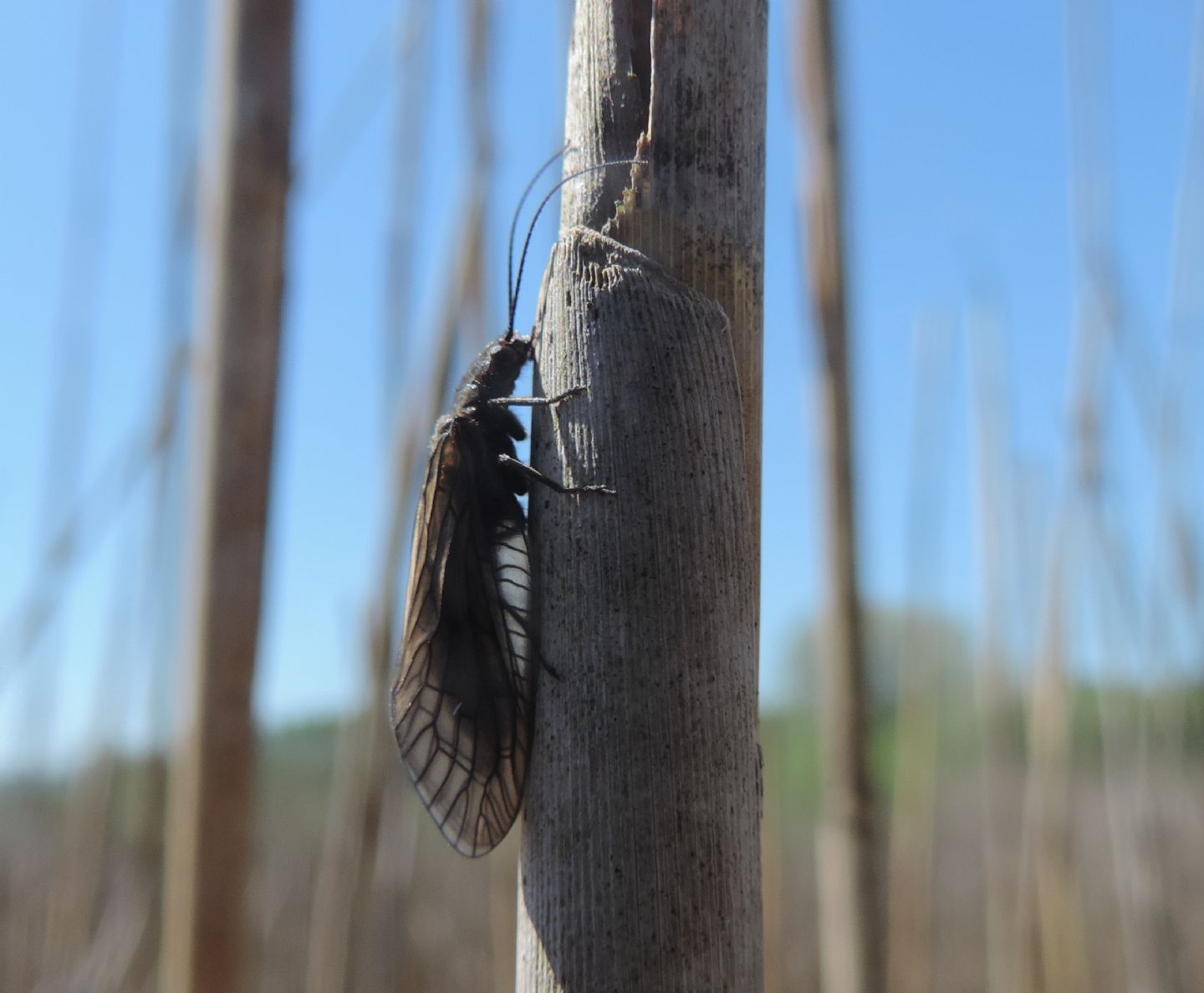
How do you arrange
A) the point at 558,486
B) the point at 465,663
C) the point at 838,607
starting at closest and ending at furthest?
the point at 558,486
the point at 465,663
the point at 838,607

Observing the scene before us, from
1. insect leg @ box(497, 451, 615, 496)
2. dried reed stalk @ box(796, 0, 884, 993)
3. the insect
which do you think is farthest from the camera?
dried reed stalk @ box(796, 0, 884, 993)

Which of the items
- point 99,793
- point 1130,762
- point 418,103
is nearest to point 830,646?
point 418,103

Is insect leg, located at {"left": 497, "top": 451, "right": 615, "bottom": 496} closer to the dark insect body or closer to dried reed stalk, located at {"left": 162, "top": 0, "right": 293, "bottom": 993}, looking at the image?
the dark insect body

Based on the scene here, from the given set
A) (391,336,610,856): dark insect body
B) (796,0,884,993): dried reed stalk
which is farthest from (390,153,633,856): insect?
(796,0,884,993): dried reed stalk

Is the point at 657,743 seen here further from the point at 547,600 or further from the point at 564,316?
the point at 564,316

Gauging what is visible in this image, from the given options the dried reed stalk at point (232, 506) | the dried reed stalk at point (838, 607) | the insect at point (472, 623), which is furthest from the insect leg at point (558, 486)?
the dried reed stalk at point (838, 607)

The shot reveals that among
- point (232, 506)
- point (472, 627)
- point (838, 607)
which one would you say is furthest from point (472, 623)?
point (838, 607)

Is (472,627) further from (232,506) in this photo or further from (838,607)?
(838,607)

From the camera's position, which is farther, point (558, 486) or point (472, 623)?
point (472, 623)
